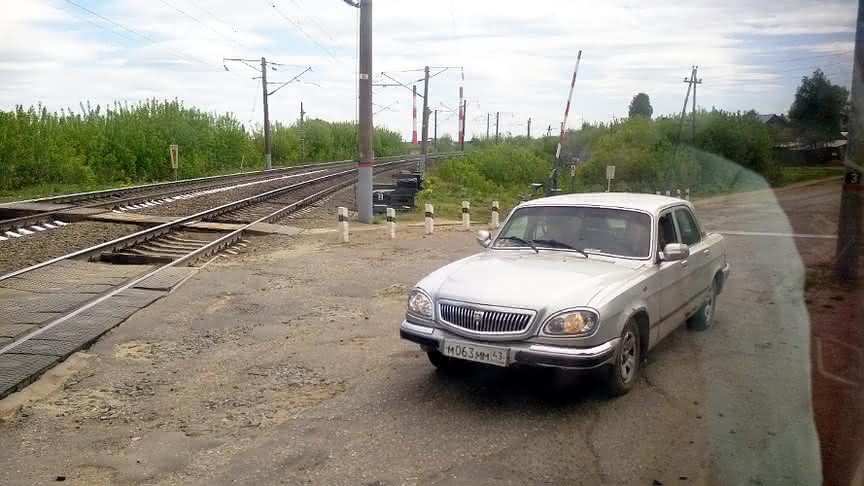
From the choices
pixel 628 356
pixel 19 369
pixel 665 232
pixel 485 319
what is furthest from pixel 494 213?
pixel 19 369

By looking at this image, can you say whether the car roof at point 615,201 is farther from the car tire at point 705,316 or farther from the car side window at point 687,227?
the car tire at point 705,316

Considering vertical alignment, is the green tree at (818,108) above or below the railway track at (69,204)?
above

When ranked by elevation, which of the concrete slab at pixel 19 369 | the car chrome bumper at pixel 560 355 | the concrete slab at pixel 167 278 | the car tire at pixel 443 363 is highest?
the car chrome bumper at pixel 560 355

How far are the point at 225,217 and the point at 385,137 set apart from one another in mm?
79596

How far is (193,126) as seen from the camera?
153 feet

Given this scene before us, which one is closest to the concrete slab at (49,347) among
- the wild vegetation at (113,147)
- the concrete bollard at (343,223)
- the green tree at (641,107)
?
the concrete bollard at (343,223)

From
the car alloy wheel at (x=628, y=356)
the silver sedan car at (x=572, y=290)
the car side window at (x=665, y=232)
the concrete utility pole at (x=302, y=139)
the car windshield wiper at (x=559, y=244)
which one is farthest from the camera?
the concrete utility pole at (x=302, y=139)

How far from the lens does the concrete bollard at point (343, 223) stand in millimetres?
14953

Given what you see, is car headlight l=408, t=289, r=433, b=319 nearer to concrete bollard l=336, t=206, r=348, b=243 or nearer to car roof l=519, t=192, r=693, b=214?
car roof l=519, t=192, r=693, b=214

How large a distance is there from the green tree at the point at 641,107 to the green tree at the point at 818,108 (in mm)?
29379

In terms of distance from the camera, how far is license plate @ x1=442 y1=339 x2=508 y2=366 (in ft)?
17.7

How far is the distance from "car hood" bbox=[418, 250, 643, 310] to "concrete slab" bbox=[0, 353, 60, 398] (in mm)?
3281

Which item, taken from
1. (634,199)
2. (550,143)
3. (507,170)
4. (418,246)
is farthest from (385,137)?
(634,199)

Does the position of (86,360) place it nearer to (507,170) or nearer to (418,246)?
(418,246)
